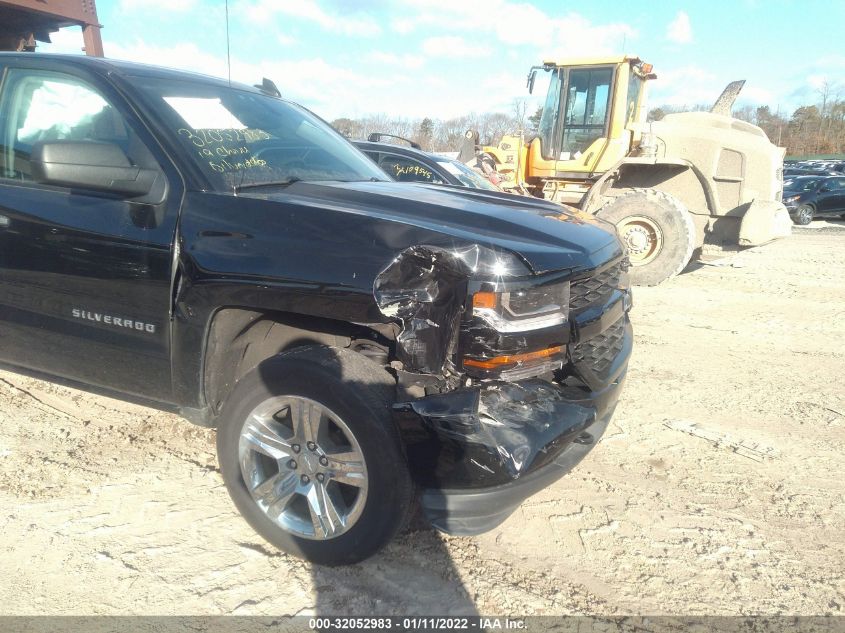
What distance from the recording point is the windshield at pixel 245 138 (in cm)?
287

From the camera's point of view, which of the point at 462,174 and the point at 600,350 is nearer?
the point at 600,350

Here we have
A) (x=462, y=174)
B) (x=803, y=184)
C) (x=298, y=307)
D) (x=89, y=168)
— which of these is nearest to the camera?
(x=298, y=307)

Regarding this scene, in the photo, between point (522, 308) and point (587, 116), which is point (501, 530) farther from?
point (587, 116)

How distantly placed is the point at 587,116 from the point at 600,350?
783cm

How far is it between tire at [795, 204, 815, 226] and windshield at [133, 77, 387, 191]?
2001cm

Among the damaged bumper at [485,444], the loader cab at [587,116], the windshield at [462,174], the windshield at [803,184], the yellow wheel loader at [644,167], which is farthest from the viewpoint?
the windshield at [803,184]

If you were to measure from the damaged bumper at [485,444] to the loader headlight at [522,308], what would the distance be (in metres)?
0.21

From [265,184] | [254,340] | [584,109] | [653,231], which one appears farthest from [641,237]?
[254,340]

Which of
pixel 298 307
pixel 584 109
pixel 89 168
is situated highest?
pixel 584 109

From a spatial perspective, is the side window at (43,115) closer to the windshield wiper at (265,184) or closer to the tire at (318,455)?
the windshield wiper at (265,184)

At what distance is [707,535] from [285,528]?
1.91 m

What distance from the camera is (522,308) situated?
2.32 metres

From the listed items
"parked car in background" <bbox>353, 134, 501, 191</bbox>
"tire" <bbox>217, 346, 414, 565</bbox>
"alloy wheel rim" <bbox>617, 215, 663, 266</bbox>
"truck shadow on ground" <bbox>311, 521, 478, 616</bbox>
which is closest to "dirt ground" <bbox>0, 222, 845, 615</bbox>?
"truck shadow on ground" <bbox>311, 521, 478, 616</bbox>

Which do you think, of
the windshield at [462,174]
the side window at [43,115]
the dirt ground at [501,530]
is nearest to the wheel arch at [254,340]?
the dirt ground at [501,530]
